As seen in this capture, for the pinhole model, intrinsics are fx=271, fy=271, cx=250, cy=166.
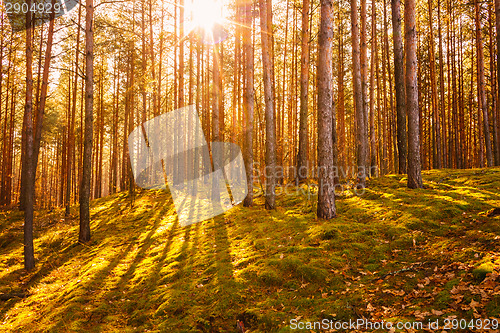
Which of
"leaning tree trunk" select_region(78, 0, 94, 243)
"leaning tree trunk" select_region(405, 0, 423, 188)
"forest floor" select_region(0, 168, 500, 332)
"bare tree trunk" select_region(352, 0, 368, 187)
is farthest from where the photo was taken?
"bare tree trunk" select_region(352, 0, 368, 187)

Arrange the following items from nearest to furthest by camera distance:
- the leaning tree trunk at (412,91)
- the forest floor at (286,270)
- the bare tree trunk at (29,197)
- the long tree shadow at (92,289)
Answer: the forest floor at (286,270), the long tree shadow at (92,289), the leaning tree trunk at (412,91), the bare tree trunk at (29,197)

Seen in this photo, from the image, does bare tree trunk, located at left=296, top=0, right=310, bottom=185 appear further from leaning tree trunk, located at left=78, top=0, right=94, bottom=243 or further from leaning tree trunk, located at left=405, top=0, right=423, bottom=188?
leaning tree trunk, located at left=78, top=0, right=94, bottom=243

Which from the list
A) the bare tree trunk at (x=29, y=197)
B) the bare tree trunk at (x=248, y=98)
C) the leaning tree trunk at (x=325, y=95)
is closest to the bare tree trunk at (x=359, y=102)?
the leaning tree trunk at (x=325, y=95)

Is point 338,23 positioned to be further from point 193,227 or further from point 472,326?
point 472,326

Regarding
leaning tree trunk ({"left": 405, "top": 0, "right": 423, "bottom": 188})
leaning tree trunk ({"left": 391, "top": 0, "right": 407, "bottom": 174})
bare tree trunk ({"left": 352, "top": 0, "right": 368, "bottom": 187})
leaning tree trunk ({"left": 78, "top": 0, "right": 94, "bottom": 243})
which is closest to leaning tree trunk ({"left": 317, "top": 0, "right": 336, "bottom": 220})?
leaning tree trunk ({"left": 405, "top": 0, "right": 423, "bottom": 188})

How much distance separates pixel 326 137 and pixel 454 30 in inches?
705

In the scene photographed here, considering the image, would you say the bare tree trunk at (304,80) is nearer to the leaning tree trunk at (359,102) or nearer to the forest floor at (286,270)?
the leaning tree trunk at (359,102)

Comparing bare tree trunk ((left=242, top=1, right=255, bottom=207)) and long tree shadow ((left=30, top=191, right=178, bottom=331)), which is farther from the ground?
bare tree trunk ((left=242, top=1, right=255, bottom=207))

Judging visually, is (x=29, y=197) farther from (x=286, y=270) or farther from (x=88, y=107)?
(x=286, y=270)

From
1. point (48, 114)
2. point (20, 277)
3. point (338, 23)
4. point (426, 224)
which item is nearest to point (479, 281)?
point (426, 224)

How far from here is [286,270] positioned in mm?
5559

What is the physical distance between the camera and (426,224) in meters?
6.27

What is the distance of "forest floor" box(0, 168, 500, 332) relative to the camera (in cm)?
417

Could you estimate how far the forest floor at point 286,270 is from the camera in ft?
13.7
